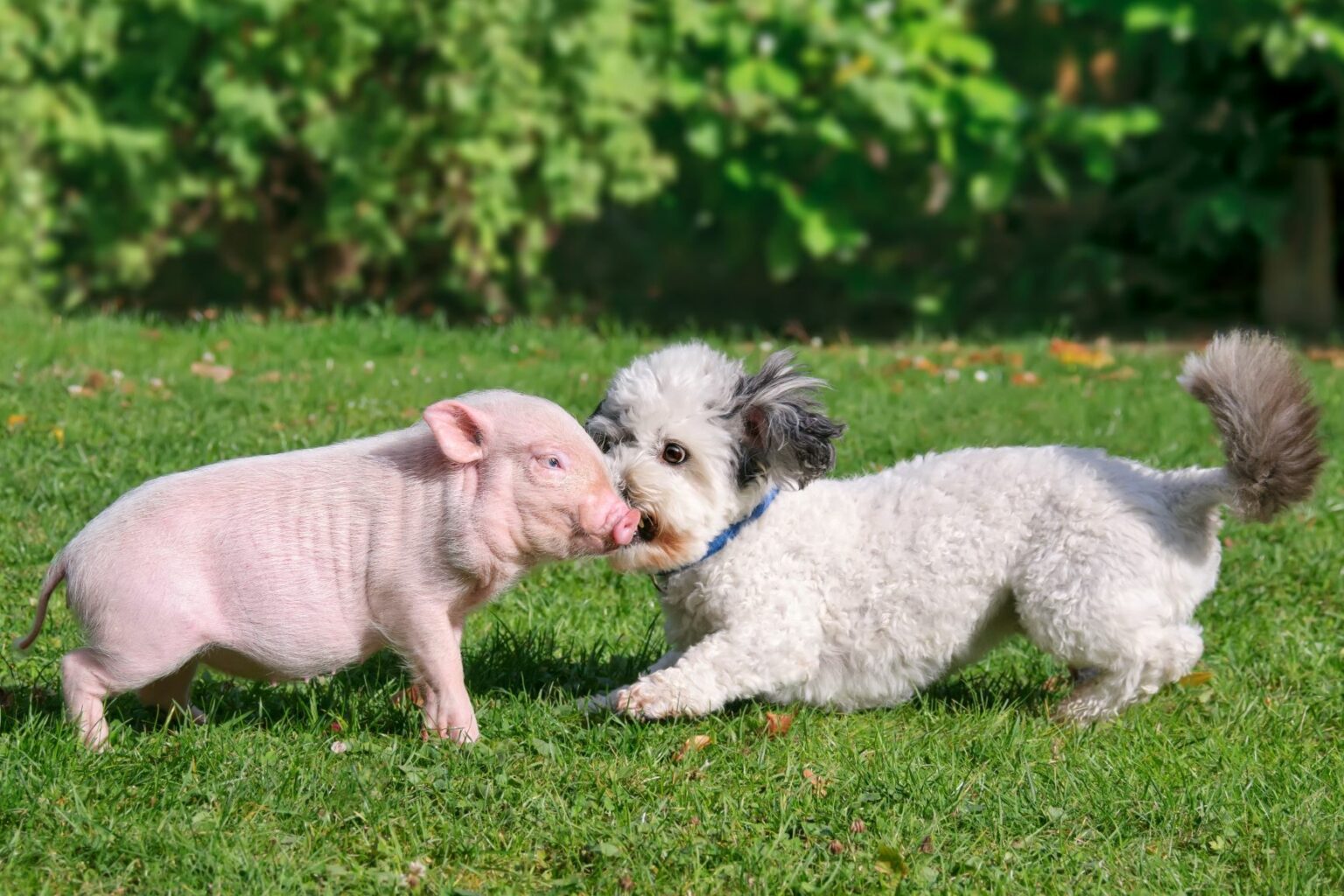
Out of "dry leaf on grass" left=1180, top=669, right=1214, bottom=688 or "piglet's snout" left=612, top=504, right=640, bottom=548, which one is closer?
"piglet's snout" left=612, top=504, right=640, bottom=548

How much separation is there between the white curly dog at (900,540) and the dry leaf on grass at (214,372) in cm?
342

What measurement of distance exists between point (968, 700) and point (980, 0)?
810 cm

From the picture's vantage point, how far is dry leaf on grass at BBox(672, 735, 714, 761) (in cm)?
389

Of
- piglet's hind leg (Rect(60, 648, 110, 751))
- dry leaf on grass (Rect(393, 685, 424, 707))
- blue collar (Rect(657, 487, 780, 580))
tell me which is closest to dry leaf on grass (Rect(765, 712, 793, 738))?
blue collar (Rect(657, 487, 780, 580))

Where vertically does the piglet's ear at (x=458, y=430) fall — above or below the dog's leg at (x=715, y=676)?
→ above

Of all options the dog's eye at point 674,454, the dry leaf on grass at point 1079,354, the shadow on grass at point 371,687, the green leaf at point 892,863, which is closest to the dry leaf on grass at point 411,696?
the shadow on grass at point 371,687

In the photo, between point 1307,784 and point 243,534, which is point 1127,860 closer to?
point 1307,784

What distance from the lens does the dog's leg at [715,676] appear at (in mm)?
4023

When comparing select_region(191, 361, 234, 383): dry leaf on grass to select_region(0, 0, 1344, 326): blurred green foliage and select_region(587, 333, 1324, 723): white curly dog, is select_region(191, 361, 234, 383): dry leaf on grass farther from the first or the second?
select_region(587, 333, 1324, 723): white curly dog

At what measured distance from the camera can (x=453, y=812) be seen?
139 inches

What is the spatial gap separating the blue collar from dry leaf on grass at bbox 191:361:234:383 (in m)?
3.52

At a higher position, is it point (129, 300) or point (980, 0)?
point (980, 0)

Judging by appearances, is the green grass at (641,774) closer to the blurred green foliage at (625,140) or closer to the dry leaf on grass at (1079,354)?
the dry leaf on grass at (1079,354)

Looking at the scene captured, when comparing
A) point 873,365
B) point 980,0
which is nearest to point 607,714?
point 873,365
